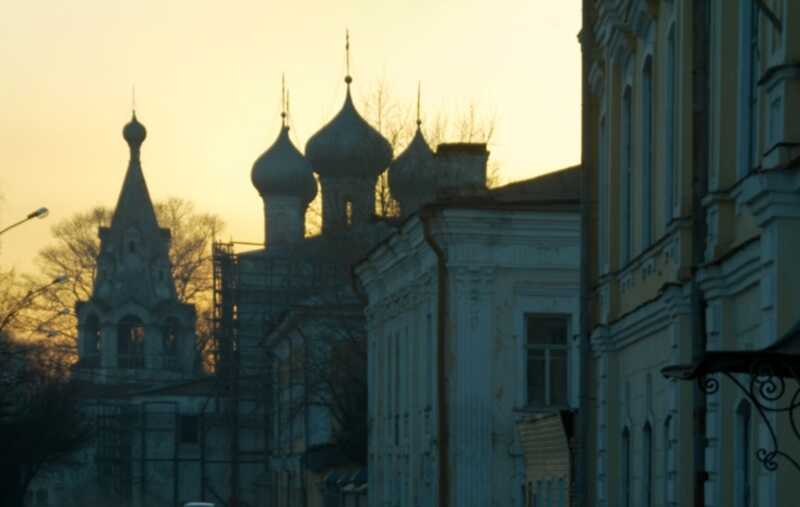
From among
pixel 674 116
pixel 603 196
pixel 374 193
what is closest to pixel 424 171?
pixel 374 193

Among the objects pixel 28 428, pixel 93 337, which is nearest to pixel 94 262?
pixel 93 337

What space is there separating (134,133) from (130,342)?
435 inches

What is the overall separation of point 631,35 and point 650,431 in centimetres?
344

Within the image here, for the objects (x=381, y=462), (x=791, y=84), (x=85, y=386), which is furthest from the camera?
(x=85, y=386)

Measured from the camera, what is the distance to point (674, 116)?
1980 cm

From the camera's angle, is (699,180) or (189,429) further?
(189,429)

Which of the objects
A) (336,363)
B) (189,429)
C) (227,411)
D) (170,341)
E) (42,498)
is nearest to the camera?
(336,363)

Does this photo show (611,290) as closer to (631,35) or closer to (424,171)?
(631,35)

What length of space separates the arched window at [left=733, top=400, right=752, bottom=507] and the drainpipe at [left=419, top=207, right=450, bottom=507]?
19294 mm

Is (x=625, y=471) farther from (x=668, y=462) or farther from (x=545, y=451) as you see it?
(x=545, y=451)

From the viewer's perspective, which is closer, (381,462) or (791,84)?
(791,84)

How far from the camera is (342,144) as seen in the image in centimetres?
7762

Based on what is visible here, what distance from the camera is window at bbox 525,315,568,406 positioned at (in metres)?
36.4

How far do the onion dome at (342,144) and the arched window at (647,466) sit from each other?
171 ft
